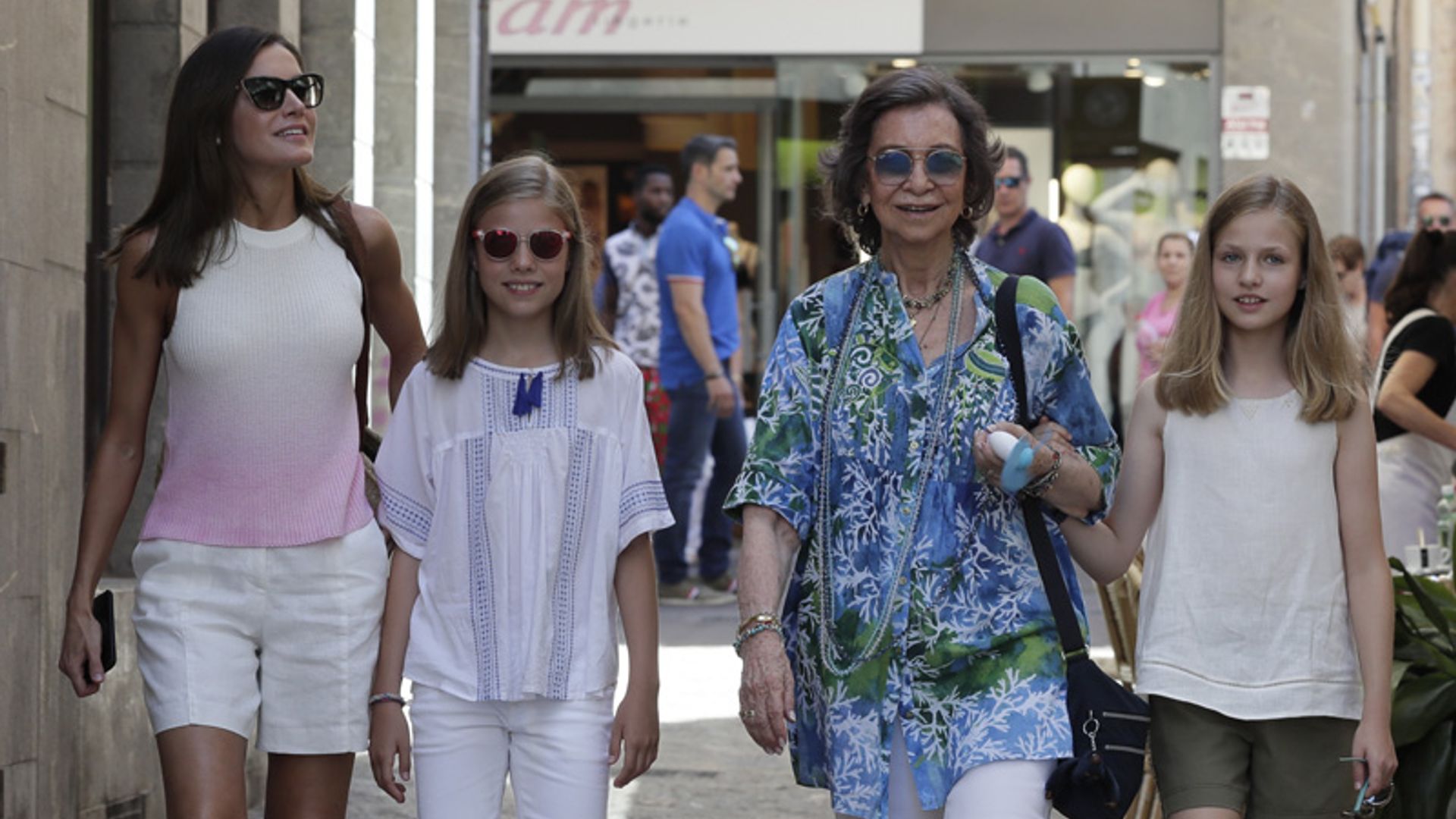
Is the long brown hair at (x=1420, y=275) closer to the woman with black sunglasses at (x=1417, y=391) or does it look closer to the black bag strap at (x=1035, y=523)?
the woman with black sunglasses at (x=1417, y=391)

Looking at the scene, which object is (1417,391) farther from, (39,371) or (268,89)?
(268,89)

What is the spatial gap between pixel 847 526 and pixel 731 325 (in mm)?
8642

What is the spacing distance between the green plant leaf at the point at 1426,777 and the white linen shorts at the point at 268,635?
2.33 metres

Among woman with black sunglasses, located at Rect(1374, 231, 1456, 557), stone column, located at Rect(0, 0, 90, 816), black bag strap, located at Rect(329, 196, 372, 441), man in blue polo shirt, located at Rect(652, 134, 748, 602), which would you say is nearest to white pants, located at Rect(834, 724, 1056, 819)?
black bag strap, located at Rect(329, 196, 372, 441)

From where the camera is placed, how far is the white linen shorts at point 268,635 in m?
4.64

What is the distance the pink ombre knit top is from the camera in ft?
15.5

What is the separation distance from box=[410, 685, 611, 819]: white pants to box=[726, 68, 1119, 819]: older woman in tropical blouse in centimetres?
36

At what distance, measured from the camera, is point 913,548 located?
4312 millimetres

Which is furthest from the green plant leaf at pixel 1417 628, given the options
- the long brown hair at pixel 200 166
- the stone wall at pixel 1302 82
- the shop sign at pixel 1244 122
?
the shop sign at pixel 1244 122

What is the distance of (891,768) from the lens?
4.35 m

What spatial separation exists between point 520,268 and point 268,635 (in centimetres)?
83

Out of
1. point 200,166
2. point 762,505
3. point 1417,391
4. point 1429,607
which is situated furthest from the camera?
point 1417,391

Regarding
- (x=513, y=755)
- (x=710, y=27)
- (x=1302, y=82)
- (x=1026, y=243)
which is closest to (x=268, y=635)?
(x=513, y=755)

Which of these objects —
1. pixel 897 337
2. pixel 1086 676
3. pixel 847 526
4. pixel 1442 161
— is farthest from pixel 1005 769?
pixel 1442 161
